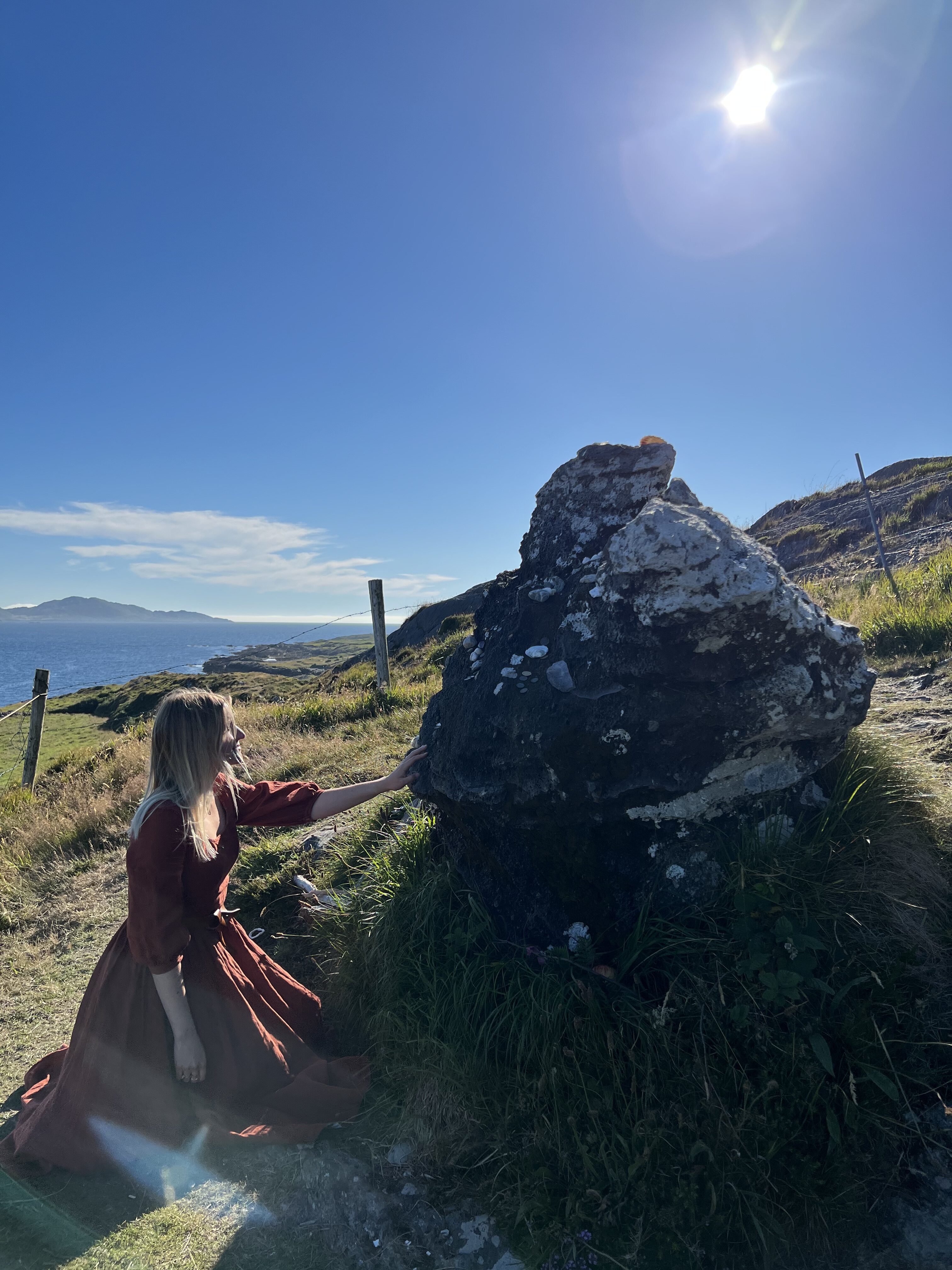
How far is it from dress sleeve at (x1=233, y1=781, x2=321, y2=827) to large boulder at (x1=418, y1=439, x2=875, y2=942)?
0.93 m

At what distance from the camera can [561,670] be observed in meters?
3.30

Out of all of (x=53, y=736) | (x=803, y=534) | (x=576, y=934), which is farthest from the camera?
(x=53, y=736)

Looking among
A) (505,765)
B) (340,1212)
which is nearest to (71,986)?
(340,1212)

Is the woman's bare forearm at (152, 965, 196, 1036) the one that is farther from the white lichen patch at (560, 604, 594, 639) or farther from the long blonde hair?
the white lichen patch at (560, 604, 594, 639)

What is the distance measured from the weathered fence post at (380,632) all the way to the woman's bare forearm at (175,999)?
352 inches

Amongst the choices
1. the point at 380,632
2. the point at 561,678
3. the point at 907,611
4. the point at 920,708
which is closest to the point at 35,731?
the point at 380,632

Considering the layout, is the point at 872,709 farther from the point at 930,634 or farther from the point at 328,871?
the point at 328,871

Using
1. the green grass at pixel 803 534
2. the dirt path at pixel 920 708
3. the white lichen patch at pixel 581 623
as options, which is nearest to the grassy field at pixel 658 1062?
the dirt path at pixel 920 708

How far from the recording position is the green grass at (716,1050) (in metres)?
2.41

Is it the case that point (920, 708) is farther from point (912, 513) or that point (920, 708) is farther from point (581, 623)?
point (912, 513)

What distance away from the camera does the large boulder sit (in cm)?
297

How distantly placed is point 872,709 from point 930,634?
229 centimetres

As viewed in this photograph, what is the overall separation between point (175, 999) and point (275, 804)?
106 centimetres

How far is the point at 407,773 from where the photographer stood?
13.0 feet
